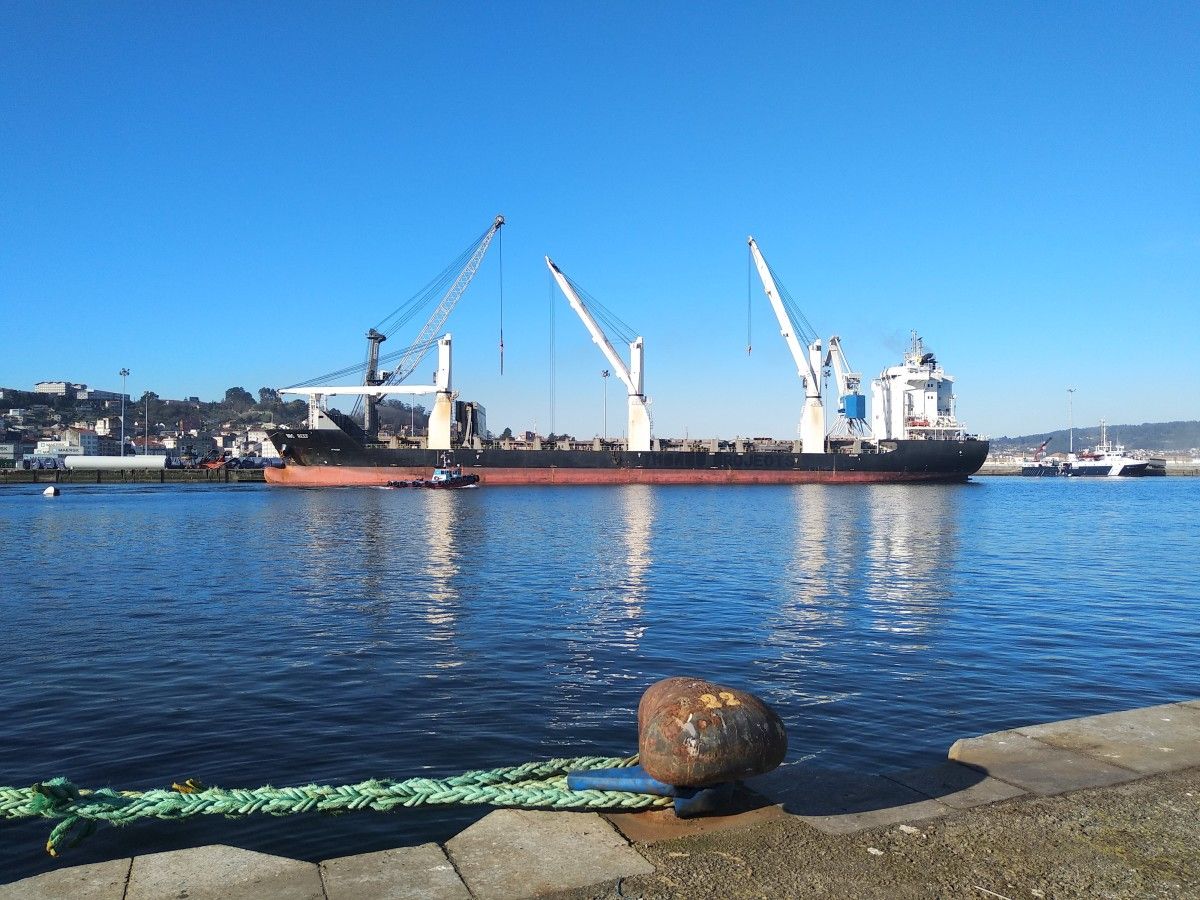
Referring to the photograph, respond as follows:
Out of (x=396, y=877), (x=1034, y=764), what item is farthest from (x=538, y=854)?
(x=1034, y=764)

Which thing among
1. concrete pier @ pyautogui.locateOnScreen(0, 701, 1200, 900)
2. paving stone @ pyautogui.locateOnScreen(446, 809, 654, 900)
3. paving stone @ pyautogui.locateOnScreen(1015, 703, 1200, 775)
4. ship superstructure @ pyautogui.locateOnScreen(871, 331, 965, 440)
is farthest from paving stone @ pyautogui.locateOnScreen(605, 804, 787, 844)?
ship superstructure @ pyautogui.locateOnScreen(871, 331, 965, 440)

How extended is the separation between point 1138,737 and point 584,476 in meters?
73.4

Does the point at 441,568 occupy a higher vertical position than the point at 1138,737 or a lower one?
lower

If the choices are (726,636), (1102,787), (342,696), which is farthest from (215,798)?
(726,636)

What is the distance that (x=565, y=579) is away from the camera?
20734 millimetres

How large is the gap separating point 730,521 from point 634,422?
46.3m

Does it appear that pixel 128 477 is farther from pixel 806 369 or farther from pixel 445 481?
pixel 806 369

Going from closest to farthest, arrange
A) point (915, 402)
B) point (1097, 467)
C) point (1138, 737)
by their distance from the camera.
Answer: point (1138, 737), point (915, 402), point (1097, 467)

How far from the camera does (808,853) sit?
472 centimetres

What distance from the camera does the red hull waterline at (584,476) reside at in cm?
7575

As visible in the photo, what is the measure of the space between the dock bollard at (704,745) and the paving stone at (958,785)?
1.26 m

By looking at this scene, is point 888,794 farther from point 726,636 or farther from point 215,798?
point 726,636

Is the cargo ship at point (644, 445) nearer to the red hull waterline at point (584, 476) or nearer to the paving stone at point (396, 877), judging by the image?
the red hull waterline at point (584, 476)

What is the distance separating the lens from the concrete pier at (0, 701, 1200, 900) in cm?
→ 436
